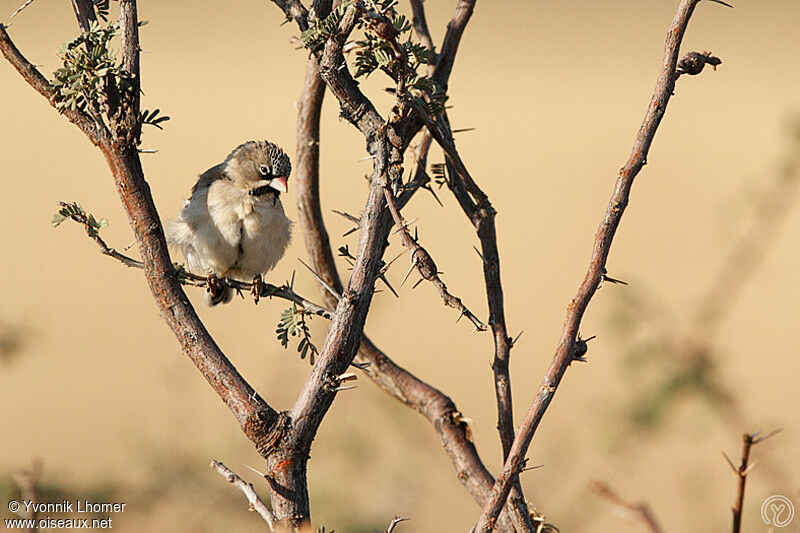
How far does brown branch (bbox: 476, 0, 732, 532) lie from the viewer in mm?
2104

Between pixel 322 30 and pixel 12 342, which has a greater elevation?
pixel 12 342

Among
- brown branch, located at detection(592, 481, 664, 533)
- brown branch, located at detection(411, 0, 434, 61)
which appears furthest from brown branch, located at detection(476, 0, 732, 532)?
brown branch, located at detection(411, 0, 434, 61)

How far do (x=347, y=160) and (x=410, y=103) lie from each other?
17776 mm

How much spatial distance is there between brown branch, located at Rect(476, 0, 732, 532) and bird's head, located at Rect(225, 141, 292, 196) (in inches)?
111

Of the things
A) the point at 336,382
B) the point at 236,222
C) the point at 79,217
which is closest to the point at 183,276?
the point at 79,217

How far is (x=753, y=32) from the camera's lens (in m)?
31.8

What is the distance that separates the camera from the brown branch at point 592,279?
210 cm

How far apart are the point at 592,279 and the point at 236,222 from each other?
272cm

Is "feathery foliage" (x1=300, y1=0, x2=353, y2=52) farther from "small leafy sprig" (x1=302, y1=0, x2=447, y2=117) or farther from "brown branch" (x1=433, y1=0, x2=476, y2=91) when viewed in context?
"brown branch" (x1=433, y1=0, x2=476, y2=91)

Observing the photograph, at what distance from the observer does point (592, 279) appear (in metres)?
2.19

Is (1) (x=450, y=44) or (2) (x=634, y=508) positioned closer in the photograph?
(2) (x=634, y=508)

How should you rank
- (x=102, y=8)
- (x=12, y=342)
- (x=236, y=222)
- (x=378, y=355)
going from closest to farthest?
(x=102, y=8) → (x=378, y=355) → (x=236, y=222) → (x=12, y=342)

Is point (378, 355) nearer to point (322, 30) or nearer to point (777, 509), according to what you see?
point (322, 30)

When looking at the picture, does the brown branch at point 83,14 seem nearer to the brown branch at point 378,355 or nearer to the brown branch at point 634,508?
the brown branch at point 378,355
